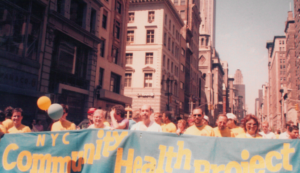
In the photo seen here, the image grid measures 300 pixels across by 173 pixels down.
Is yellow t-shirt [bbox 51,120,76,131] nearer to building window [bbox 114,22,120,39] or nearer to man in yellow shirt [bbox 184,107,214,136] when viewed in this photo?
man in yellow shirt [bbox 184,107,214,136]

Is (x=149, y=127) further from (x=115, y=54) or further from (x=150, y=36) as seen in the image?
(x=150, y=36)

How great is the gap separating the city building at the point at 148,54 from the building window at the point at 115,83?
31.6 ft

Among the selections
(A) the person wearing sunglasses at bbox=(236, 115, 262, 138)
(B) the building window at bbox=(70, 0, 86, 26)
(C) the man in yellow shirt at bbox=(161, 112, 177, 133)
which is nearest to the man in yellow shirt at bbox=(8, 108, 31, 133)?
(C) the man in yellow shirt at bbox=(161, 112, 177, 133)

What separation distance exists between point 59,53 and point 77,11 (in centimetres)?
481

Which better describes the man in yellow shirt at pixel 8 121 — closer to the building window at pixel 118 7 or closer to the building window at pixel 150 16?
the building window at pixel 118 7

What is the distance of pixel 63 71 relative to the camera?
21.2 m

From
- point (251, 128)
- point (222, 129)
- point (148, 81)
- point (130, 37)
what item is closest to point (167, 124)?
point (222, 129)

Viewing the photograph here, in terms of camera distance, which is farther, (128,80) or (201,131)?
(128,80)

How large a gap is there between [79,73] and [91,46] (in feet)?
8.87

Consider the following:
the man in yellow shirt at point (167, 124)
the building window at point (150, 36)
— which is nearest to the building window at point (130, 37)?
the building window at point (150, 36)

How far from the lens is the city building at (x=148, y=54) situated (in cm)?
4169

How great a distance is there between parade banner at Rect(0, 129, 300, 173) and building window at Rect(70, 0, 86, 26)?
Answer: 1759cm

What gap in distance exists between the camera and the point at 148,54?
43.6m

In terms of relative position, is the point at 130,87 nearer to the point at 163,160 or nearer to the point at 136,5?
the point at 136,5
